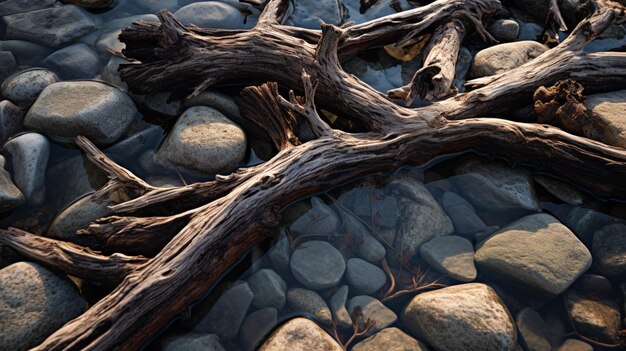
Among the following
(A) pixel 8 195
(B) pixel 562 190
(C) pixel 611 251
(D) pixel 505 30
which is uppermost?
(D) pixel 505 30

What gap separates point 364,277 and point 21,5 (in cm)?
572

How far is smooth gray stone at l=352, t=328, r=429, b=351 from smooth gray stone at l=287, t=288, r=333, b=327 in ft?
1.05

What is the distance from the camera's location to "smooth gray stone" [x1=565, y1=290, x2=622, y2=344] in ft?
11.6

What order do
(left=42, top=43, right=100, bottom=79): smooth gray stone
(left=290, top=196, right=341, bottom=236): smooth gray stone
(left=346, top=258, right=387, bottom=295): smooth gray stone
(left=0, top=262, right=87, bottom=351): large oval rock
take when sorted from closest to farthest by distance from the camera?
(left=0, top=262, right=87, bottom=351): large oval rock → (left=346, top=258, right=387, bottom=295): smooth gray stone → (left=290, top=196, right=341, bottom=236): smooth gray stone → (left=42, top=43, right=100, bottom=79): smooth gray stone

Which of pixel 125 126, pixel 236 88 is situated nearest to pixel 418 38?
pixel 236 88

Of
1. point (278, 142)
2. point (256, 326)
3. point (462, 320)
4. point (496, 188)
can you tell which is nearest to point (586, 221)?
point (496, 188)

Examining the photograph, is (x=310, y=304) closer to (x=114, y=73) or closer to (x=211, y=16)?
(x=114, y=73)

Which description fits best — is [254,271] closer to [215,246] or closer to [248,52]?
[215,246]

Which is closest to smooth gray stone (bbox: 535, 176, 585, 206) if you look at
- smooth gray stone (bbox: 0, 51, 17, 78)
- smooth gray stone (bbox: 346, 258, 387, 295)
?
smooth gray stone (bbox: 346, 258, 387, 295)

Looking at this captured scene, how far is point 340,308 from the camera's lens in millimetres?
3617

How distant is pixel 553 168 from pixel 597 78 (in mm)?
1336

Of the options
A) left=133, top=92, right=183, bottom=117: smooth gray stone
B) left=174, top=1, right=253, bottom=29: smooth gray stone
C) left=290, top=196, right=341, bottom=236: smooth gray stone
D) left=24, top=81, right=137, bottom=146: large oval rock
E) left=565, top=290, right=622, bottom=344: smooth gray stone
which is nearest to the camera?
left=565, top=290, right=622, bottom=344: smooth gray stone

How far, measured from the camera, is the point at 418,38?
5.88 metres

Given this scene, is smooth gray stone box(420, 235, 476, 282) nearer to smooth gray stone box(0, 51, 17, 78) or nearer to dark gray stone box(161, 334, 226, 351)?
dark gray stone box(161, 334, 226, 351)
